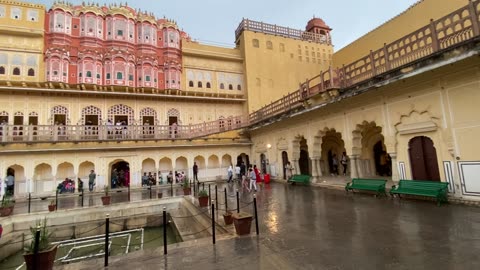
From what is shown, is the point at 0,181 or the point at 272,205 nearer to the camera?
the point at 272,205

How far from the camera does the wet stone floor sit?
4.40 m

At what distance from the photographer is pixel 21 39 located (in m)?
19.4

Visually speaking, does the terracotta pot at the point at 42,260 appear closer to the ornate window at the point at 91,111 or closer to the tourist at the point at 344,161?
the tourist at the point at 344,161

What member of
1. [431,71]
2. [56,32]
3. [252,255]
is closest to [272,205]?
[252,255]

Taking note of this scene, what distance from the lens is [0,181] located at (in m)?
16.1

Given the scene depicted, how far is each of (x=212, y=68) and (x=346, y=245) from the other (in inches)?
902

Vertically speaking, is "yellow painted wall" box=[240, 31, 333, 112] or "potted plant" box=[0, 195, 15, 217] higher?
"yellow painted wall" box=[240, 31, 333, 112]

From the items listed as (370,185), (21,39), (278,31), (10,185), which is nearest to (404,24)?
(278,31)

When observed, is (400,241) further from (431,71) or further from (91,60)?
(91,60)

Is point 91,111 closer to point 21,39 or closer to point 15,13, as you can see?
point 21,39

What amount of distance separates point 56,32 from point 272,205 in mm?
22166

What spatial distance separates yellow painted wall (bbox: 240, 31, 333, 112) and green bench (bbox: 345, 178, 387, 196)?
49.5 feet

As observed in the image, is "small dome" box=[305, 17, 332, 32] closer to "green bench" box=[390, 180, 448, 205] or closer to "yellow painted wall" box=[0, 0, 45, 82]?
"green bench" box=[390, 180, 448, 205]

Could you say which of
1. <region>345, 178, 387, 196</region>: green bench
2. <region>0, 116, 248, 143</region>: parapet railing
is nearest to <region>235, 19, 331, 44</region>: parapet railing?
<region>0, 116, 248, 143</region>: parapet railing
